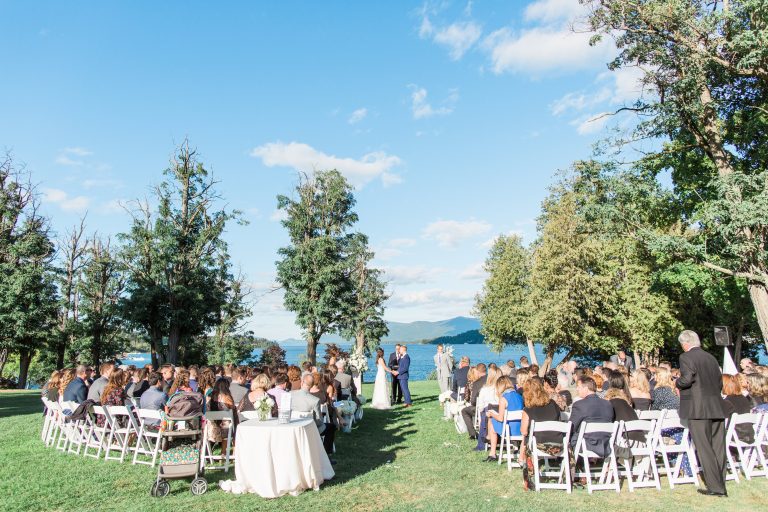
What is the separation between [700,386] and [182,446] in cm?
666

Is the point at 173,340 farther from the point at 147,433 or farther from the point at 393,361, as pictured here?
the point at 147,433

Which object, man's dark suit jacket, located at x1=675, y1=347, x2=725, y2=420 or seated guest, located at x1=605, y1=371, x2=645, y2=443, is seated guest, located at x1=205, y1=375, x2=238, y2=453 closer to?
seated guest, located at x1=605, y1=371, x2=645, y2=443

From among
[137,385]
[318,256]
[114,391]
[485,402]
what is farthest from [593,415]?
[318,256]

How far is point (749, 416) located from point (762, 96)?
509 inches

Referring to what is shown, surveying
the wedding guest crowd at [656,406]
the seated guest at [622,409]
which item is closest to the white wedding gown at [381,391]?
the wedding guest crowd at [656,406]

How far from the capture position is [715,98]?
51.3ft

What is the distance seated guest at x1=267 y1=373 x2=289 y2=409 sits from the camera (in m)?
8.73

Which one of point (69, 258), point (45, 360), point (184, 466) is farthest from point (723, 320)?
point (45, 360)

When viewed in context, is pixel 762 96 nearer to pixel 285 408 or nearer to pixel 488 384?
pixel 488 384

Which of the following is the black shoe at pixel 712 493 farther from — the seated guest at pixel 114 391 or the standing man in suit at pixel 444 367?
the standing man in suit at pixel 444 367

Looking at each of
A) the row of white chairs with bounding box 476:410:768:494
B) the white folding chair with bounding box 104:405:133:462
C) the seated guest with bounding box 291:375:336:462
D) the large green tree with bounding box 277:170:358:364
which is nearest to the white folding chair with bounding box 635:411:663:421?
the row of white chairs with bounding box 476:410:768:494

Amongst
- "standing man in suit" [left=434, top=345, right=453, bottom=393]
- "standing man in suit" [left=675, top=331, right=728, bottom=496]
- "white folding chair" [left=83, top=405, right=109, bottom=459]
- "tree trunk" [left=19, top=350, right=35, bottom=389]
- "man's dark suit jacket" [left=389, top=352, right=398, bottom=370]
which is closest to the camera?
"standing man in suit" [left=675, top=331, right=728, bottom=496]

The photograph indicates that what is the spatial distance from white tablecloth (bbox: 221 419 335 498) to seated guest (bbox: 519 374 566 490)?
9.20 ft

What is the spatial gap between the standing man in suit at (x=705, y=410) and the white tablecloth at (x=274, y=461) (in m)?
4.72
